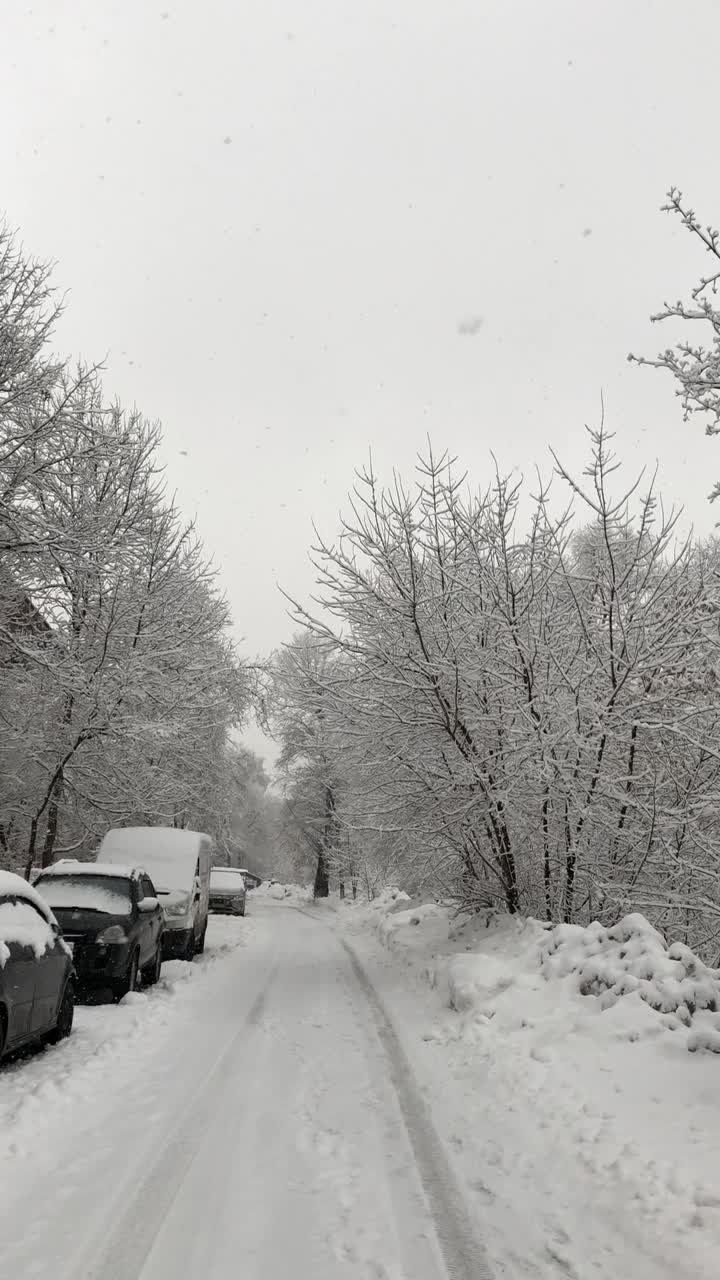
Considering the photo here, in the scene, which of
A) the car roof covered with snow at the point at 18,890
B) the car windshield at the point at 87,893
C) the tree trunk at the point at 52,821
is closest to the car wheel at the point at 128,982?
the car windshield at the point at 87,893

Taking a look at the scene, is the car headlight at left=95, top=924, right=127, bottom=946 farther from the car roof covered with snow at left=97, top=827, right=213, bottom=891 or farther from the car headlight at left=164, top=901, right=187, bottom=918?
the car roof covered with snow at left=97, top=827, right=213, bottom=891

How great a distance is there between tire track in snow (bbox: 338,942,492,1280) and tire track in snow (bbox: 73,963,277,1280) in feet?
4.26

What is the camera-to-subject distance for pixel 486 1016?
870 cm

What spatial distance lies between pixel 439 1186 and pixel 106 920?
268 inches

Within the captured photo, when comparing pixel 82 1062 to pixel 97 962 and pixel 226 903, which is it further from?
pixel 226 903

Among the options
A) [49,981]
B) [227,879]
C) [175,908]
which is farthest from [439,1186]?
[227,879]

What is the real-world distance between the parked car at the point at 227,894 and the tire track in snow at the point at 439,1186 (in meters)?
22.5

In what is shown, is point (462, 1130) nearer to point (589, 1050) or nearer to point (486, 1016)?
point (589, 1050)

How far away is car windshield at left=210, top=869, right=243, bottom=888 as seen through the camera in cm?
2986

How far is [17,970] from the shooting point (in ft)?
22.3

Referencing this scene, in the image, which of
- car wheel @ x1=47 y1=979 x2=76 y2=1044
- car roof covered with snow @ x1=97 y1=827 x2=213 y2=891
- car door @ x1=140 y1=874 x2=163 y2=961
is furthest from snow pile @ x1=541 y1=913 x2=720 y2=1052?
car roof covered with snow @ x1=97 y1=827 x2=213 y2=891

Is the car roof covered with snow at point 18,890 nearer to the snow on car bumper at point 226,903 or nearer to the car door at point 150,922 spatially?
the car door at point 150,922

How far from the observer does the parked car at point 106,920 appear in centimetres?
1021

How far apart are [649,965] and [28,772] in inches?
551
